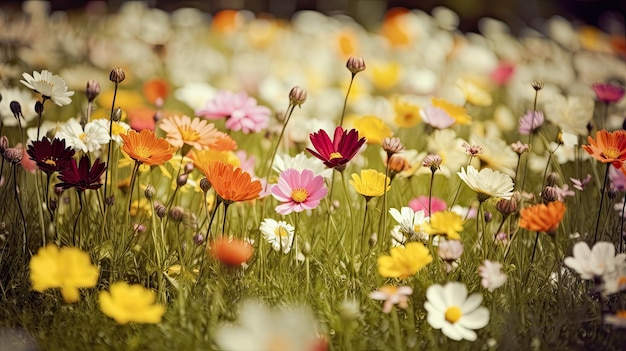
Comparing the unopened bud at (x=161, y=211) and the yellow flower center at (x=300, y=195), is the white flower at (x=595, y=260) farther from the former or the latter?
the unopened bud at (x=161, y=211)

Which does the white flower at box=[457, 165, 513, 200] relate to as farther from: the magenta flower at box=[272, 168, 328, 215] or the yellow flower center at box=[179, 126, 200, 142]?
the yellow flower center at box=[179, 126, 200, 142]

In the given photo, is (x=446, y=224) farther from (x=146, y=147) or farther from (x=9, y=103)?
(x=9, y=103)

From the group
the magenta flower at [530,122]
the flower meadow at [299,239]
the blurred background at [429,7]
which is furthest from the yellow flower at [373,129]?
the blurred background at [429,7]

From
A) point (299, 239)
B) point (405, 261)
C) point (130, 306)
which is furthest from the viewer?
point (299, 239)

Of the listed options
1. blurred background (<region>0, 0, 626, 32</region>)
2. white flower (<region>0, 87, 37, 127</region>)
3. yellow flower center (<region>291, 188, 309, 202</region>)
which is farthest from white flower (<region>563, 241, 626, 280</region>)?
blurred background (<region>0, 0, 626, 32</region>)

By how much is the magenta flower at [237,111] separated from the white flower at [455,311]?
538mm

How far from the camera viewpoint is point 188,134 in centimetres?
115

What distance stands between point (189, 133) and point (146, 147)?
0.38ft

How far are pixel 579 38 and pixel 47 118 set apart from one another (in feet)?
7.19

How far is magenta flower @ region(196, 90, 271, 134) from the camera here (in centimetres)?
133

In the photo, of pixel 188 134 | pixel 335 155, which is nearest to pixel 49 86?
pixel 188 134

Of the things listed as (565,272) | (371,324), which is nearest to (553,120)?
(565,272)

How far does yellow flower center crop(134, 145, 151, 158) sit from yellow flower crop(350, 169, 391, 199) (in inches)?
12.3

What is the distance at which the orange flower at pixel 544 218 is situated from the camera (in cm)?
A: 97
